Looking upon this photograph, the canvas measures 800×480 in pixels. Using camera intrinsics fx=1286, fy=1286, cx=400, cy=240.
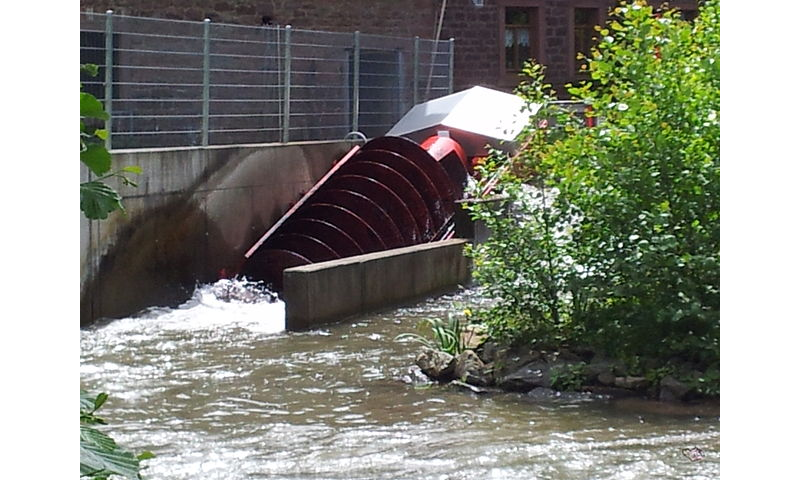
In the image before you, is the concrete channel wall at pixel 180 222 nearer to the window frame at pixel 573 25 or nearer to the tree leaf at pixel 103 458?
the tree leaf at pixel 103 458

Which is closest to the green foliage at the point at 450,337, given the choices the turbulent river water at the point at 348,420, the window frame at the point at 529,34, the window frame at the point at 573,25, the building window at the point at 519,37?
the turbulent river water at the point at 348,420

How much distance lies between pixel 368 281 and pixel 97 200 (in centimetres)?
939

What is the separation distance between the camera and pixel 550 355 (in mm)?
8297

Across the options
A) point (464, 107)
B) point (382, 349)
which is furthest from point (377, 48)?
point (382, 349)

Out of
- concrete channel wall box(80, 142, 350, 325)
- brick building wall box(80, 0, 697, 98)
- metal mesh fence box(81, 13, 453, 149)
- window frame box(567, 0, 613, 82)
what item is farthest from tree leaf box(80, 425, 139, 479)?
window frame box(567, 0, 613, 82)

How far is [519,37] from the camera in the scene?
79.8ft

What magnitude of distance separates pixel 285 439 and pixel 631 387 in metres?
2.17

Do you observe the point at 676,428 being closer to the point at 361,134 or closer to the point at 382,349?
the point at 382,349

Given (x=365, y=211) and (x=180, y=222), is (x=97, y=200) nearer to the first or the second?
(x=180, y=222)

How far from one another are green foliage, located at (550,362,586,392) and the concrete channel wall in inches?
183

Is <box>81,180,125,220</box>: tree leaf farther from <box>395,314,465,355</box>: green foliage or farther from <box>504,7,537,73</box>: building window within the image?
<box>504,7,537,73</box>: building window

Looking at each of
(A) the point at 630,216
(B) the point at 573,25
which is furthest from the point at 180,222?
(B) the point at 573,25

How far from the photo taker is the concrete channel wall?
38.5 feet

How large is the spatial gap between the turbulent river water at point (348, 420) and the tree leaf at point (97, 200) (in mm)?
3730
